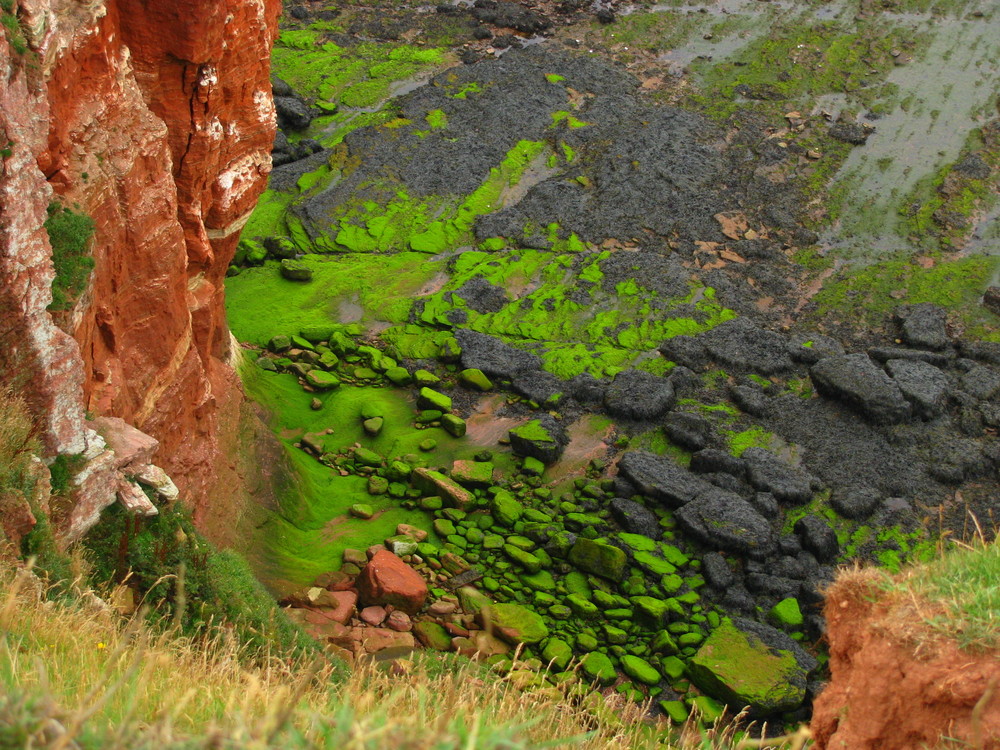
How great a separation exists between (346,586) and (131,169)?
4.00m

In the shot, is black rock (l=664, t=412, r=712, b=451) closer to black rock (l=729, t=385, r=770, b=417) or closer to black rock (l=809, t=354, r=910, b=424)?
black rock (l=729, t=385, r=770, b=417)

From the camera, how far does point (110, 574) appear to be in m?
5.51

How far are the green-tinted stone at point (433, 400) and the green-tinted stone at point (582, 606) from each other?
3.09 meters

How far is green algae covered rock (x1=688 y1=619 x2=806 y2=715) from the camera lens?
7.62 metres

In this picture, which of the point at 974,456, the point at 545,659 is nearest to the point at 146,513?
the point at 545,659

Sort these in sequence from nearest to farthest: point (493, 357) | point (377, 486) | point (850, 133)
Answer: point (377, 486) → point (493, 357) → point (850, 133)

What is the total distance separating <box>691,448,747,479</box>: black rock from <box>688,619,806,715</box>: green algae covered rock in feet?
7.24

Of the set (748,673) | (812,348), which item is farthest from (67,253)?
(812,348)

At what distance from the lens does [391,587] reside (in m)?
8.16

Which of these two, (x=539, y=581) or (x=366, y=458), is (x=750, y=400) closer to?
(x=539, y=581)

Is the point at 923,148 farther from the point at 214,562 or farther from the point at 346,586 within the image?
the point at 214,562

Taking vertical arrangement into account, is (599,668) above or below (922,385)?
below

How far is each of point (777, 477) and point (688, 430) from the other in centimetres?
111

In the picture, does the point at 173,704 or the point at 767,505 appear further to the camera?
the point at 767,505
